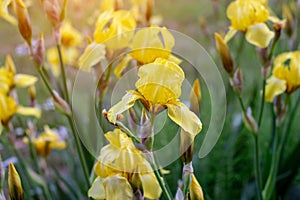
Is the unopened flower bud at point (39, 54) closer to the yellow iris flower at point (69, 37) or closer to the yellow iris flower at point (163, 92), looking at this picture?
the yellow iris flower at point (163, 92)

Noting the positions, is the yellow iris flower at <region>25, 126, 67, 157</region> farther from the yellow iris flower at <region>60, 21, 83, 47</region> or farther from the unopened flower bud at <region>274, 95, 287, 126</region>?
the unopened flower bud at <region>274, 95, 287, 126</region>

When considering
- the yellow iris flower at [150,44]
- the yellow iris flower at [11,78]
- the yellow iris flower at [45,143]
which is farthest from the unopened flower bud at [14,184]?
the yellow iris flower at [45,143]

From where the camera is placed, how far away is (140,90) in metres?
0.72

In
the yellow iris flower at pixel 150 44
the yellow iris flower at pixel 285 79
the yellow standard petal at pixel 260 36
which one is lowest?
the yellow iris flower at pixel 285 79

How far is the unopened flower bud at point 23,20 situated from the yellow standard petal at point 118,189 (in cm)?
44

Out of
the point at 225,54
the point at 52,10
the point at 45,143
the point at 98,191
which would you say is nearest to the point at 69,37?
the point at 45,143

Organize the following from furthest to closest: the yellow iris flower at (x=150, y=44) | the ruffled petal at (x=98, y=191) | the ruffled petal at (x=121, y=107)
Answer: the yellow iris flower at (x=150, y=44) → the ruffled petal at (x=98, y=191) → the ruffled petal at (x=121, y=107)

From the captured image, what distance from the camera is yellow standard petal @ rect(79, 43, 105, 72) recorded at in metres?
0.96

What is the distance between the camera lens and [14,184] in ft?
2.48

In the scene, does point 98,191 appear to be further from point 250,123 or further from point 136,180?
point 250,123

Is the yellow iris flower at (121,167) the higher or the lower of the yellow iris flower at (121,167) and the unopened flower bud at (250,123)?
the higher

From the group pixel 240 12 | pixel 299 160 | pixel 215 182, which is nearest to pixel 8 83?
pixel 240 12

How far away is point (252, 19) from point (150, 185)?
488 millimetres

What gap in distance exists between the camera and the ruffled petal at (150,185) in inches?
30.7
